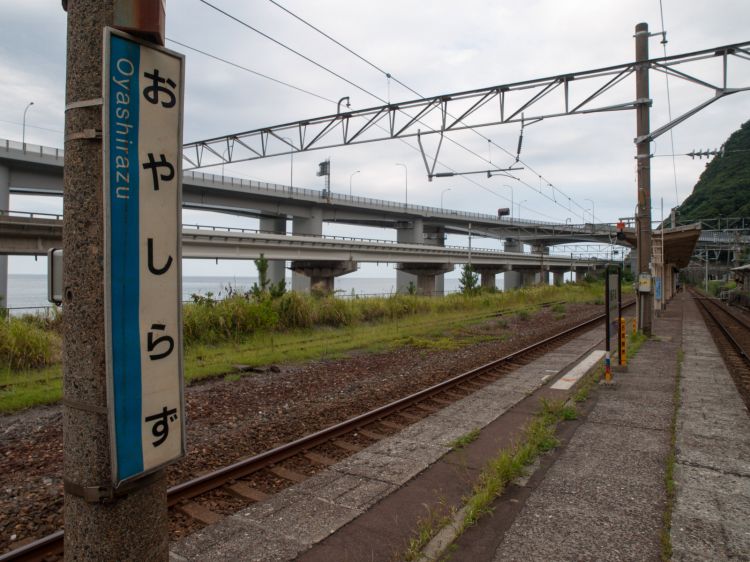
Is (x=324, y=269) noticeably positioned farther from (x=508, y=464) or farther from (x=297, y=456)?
(x=508, y=464)

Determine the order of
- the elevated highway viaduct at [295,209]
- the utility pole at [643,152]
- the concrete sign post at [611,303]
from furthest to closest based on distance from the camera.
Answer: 1. the elevated highway viaduct at [295,209]
2. the utility pole at [643,152]
3. the concrete sign post at [611,303]

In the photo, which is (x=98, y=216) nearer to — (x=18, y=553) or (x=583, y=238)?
(x=18, y=553)

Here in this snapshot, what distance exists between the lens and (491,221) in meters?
87.4

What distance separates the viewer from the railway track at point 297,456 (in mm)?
4507

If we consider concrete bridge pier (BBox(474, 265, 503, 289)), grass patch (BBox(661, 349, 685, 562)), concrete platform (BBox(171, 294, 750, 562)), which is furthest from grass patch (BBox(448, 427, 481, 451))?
concrete bridge pier (BBox(474, 265, 503, 289))

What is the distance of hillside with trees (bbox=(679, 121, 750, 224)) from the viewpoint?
283 ft

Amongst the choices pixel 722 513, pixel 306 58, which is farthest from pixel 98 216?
pixel 306 58

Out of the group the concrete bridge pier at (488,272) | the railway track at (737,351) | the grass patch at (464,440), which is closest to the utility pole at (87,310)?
the grass patch at (464,440)

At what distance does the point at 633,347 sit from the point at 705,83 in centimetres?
736

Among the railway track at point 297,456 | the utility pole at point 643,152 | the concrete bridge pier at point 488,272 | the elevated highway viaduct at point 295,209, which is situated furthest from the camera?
the concrete bridge pier at point 488,272

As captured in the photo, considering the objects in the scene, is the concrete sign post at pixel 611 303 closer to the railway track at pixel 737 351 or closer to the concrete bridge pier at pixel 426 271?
the railway track at pixel 737 351

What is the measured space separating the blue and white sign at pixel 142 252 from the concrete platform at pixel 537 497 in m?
2.47

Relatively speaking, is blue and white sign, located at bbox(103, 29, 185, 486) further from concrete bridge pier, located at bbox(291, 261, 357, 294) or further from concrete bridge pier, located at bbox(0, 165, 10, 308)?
concrete bridge pier, located at bbox(291, 261, 357, 294)

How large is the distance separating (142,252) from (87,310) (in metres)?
0.28
